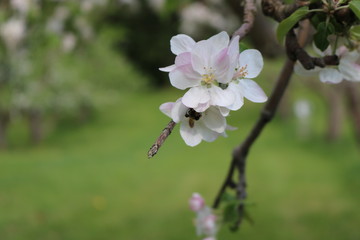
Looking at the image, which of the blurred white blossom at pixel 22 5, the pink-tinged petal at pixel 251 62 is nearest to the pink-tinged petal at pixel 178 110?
the pink-tinged petal at pixel 251 62

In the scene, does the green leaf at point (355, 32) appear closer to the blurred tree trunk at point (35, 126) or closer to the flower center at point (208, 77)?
the flower center at point (208, 77)

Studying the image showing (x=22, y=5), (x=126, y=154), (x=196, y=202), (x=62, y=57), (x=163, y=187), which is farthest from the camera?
(x=62, y=57)

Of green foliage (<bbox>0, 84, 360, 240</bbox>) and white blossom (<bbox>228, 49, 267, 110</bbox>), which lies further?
green foliage (<bbox>0, 84, 360, 240</bbox>)

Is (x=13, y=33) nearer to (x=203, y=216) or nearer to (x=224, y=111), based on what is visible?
(x=203, y=216)

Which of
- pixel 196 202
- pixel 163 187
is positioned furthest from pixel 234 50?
pixel 163 187

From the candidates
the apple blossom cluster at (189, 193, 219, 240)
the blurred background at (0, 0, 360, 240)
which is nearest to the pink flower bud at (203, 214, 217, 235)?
the apple blossom cluster at (189, 193, 219, 240)

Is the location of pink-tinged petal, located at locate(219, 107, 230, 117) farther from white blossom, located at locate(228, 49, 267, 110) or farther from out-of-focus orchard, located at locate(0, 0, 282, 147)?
out-of-focus orchard, located at locate(0, 0, 282, 147)

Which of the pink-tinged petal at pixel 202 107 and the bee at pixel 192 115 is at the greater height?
the pink-tinged petal at pixel 202 107
